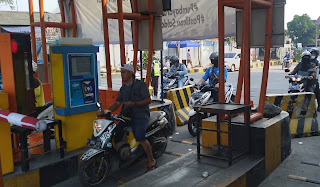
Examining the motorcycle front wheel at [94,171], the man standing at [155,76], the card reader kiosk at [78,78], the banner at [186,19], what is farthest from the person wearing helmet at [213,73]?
the man standing at [155,76]

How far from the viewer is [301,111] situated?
21.7 feet

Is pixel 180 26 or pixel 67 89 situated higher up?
pixel 180 26

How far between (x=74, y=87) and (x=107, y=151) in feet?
3.90

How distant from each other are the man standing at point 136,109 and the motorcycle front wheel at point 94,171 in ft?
1.31

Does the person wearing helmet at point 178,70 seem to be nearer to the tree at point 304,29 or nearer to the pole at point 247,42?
the pole at point 247,42

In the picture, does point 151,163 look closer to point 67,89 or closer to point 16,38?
point 67,89

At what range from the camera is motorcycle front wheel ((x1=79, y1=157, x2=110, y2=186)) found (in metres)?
4.29

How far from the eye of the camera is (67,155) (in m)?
4.75

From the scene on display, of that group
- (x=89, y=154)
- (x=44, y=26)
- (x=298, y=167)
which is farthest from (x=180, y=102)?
(x=89, y=154)

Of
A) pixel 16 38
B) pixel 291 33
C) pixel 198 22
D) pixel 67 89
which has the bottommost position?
pixel 67 89

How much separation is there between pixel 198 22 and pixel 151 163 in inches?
142

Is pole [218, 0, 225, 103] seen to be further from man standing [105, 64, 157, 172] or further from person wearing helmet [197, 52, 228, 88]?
person wearing helmet [197, 52, 228, 88]

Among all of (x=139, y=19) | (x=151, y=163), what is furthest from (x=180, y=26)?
(x=151, y=163)

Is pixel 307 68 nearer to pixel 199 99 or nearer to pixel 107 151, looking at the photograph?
pixel 199 99
